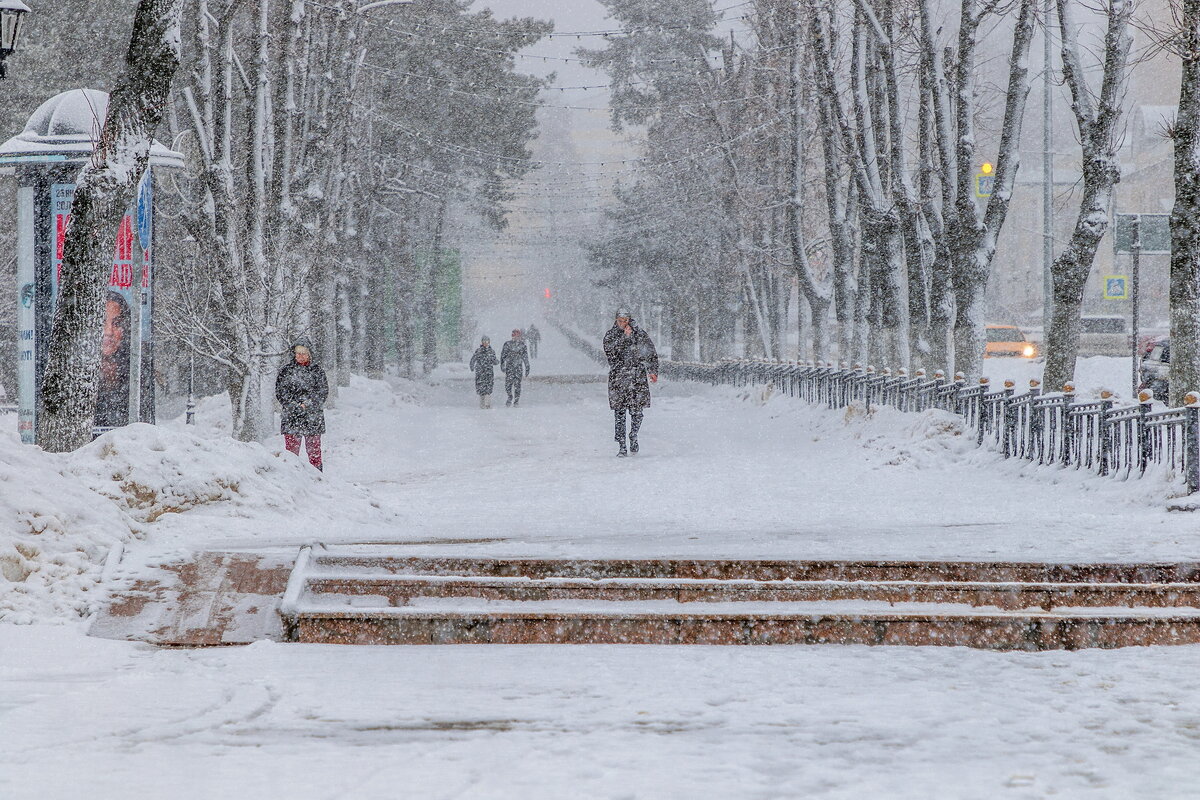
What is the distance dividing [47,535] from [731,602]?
3.84 meters

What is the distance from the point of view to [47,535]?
7.25 m

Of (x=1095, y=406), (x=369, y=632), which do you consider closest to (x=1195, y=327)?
(x=1095, y=406)

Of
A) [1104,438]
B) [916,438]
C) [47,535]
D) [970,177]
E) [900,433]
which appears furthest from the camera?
[970,177]

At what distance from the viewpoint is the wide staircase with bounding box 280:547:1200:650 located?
255 inches

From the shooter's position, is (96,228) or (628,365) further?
(628,365)

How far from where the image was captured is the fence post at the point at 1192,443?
11.2 m

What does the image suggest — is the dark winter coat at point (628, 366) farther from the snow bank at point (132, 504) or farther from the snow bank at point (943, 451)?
the snow bank at point (132, 504)

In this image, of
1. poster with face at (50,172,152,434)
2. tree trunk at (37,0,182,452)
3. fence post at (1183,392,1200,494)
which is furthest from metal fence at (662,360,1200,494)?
poster with face at (50,172,152,434)

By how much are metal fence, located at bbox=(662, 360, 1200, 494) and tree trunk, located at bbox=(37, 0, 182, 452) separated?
907 cm

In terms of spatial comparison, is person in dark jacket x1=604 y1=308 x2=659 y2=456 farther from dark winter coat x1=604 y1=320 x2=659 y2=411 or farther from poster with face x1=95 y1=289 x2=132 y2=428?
poster with face x1=95 y1=289 x2=132 y2=428

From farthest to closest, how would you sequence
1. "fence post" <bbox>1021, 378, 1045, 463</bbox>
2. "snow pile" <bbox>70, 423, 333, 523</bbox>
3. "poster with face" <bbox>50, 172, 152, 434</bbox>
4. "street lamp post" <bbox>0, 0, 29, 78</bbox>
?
"fence post" <bbox>1021, 378, 1045, 463</bbox>
"poster with face" <bbox>50, 172, 152, 434</bbox>
"street lamp post" <bbox>0, 0, 29, 78</bbox>
"snow pile" <bbox>70, 423, 333, 523</bbox>

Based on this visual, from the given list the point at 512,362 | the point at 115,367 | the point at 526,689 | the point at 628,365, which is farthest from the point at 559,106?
the point at 526,689

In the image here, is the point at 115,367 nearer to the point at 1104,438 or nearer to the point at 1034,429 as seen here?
the point at 1034,429

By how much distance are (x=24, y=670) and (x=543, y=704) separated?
2291mm
